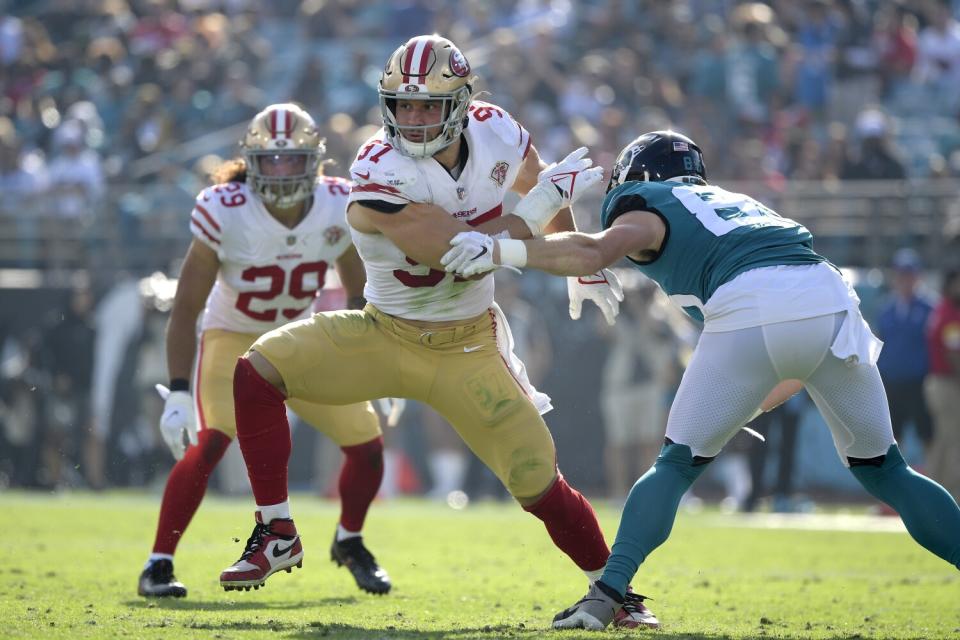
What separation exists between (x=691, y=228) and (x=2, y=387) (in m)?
9.56

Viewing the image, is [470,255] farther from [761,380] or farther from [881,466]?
[881,466]

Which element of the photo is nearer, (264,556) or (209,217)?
(264,556)

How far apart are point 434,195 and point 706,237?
977mm

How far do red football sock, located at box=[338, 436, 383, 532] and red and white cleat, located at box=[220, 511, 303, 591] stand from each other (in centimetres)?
125

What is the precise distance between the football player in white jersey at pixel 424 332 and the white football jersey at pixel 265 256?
3.74 ft

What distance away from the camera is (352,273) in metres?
6.56

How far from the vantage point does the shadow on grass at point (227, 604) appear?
18.3 ft

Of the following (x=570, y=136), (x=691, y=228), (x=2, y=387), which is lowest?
(x=2, y=387)

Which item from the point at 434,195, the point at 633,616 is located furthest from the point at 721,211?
the point at 633,616

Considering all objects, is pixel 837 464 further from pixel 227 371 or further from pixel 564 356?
pixel 227 371

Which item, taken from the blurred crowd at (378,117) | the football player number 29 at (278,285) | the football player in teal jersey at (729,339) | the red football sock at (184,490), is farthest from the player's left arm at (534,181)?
the blurred crowd at (378,117)

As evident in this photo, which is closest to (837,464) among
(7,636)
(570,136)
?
(570,136)

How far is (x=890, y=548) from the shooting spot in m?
8.69

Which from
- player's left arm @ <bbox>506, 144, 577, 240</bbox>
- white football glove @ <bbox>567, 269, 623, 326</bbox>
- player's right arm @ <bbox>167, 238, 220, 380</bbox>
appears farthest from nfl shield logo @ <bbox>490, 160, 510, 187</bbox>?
player's right arm @ <bbox>167, 238, 220, 380</bbox>
